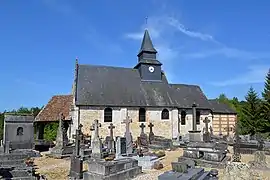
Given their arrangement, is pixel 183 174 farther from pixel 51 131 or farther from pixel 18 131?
pixel 51 131

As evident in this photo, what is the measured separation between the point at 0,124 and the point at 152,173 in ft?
72.6

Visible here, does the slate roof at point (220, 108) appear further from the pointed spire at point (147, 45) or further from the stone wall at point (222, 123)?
the pointed spire at point (147, 45)

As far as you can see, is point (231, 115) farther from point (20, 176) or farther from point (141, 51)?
point (20, 176)

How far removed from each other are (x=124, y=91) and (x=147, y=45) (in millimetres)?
6815

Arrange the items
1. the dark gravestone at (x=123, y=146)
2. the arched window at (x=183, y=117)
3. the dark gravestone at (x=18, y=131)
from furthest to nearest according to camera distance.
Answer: the arched window at (x=183, y=117), the dark gravestone at (x=18, y=131), the dark gravestone at (x=123, y=146)

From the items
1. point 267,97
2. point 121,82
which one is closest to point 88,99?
point 121,82

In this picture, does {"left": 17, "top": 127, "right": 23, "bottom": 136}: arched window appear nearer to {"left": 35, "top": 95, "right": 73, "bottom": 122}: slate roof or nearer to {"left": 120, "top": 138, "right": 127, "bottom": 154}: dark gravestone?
{"left": 35, "top": 95, "right": 73, "bottom": 122}: slate roof

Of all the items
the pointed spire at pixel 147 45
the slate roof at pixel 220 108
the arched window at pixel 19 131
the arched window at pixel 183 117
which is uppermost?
the pointed spire at pixel 147 45

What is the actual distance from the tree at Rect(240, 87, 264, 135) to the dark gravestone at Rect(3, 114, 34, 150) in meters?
22.1

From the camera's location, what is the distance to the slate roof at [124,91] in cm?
2341

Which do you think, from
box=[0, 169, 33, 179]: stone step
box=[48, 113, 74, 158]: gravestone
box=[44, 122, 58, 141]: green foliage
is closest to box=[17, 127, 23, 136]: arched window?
box=[48, 113, 74, 158]: gravestone

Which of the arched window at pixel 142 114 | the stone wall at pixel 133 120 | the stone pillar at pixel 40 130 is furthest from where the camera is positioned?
the arched window at pixel 142 114

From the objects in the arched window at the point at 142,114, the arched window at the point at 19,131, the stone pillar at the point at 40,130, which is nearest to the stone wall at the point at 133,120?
the arched window at the point at 142,114

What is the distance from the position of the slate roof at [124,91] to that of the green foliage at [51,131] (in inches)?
132
